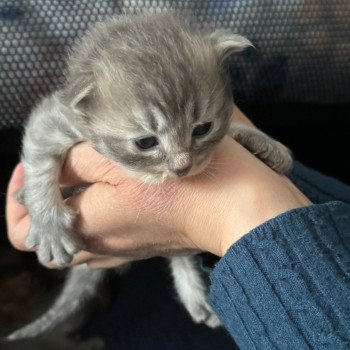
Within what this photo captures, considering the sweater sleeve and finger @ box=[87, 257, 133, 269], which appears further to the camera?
finger @ box=[87, 257, 133, 269]

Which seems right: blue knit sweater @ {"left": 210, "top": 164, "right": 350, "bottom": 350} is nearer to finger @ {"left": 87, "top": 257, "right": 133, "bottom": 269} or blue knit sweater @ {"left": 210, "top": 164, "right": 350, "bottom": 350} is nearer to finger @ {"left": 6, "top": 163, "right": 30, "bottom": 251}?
finger @ {"left": 87, "top": 257, "right": 133, "bottom": 269}

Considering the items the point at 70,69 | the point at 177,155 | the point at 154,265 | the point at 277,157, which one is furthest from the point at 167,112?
the point at 154,265

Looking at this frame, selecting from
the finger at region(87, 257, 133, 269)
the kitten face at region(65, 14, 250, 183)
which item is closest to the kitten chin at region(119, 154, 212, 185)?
the kitten face at region(65, 14, 250, 183)

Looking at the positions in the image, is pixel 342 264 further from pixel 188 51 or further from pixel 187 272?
pixel 187 272

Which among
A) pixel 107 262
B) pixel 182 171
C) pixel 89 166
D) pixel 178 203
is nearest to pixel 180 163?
pixel 182 171

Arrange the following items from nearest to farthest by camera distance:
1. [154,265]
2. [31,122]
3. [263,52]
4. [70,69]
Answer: [70,69], [31,122], [263,52], [154,265]

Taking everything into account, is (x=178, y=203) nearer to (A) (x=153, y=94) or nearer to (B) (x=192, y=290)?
(A) (x=153, y=94)
